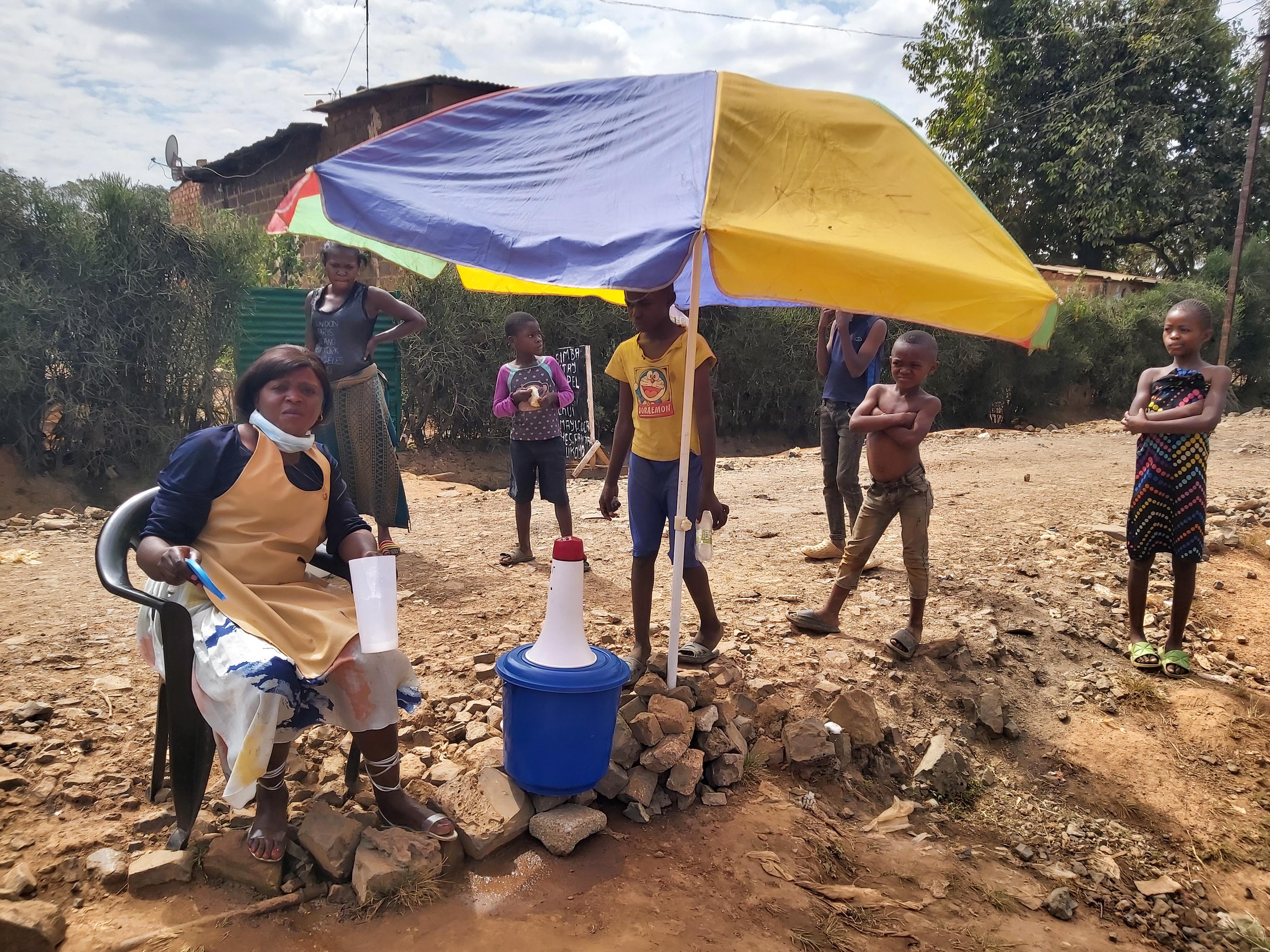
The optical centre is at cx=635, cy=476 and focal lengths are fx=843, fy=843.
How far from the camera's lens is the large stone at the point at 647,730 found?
10.1 ft

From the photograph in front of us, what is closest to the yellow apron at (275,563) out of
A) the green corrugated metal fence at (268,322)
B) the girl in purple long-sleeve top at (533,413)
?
the girl in purple long-sleeve top at (533,413)

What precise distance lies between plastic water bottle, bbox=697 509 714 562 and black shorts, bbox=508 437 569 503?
5.91 feet

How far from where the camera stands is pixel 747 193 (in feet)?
8.75

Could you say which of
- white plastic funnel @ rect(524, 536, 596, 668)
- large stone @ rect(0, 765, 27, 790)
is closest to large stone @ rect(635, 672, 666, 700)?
white plastic funnel @ rect(524, 536, 596, 668)

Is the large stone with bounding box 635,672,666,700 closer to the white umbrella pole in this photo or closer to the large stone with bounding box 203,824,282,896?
the white umbrella pole

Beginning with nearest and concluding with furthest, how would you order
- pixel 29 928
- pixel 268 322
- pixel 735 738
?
pixel 29 928, pixel 735 738, pixel 268 322

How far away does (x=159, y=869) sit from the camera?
235cm

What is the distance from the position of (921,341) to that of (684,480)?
1.51 m

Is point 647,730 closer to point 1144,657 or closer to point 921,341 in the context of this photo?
point 921,341

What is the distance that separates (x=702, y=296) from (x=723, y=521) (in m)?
1.41

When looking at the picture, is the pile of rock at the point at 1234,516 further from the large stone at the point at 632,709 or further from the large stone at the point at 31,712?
the large stone at the point at 31,712

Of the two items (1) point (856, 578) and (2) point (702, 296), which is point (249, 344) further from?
(1) point (856, 578)

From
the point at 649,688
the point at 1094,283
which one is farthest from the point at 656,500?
the point at 1094,283

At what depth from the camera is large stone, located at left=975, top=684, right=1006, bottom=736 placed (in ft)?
13.3
